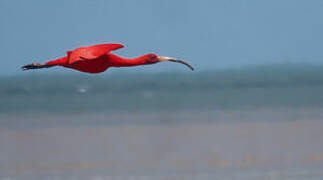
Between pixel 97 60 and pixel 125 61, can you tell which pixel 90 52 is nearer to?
pixel 97 60

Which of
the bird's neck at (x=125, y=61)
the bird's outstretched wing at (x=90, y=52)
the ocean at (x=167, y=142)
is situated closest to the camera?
the bird's outstretched wing at (x=90, y=52)

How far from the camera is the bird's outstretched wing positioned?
3775 millimetres

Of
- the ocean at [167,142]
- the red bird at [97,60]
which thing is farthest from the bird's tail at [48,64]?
the ocean at [167,142]

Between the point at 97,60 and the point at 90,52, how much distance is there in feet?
0.24

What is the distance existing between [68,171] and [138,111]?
42.3 ft

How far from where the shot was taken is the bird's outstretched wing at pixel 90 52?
378 cm

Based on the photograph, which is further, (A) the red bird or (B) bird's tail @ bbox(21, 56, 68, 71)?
(B) bird's tail @ bbox(21, 56, 68, 71)

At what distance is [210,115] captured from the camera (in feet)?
76.6

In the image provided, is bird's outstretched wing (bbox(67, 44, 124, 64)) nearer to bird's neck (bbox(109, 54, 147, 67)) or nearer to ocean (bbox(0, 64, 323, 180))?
bird's neck (bbox(109, 54, 147, 67))

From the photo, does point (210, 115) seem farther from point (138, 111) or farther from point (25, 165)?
point (25, 165)

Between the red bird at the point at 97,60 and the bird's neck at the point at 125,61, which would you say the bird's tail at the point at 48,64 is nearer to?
the red bird at the point at 97,60

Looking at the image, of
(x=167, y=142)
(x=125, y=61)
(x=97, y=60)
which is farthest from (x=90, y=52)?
(x=167, y=142)

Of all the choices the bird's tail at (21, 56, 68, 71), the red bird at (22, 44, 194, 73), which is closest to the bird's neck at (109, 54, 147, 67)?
the red bird at (22, 44, 194, 73)

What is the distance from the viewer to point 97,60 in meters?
3.85
